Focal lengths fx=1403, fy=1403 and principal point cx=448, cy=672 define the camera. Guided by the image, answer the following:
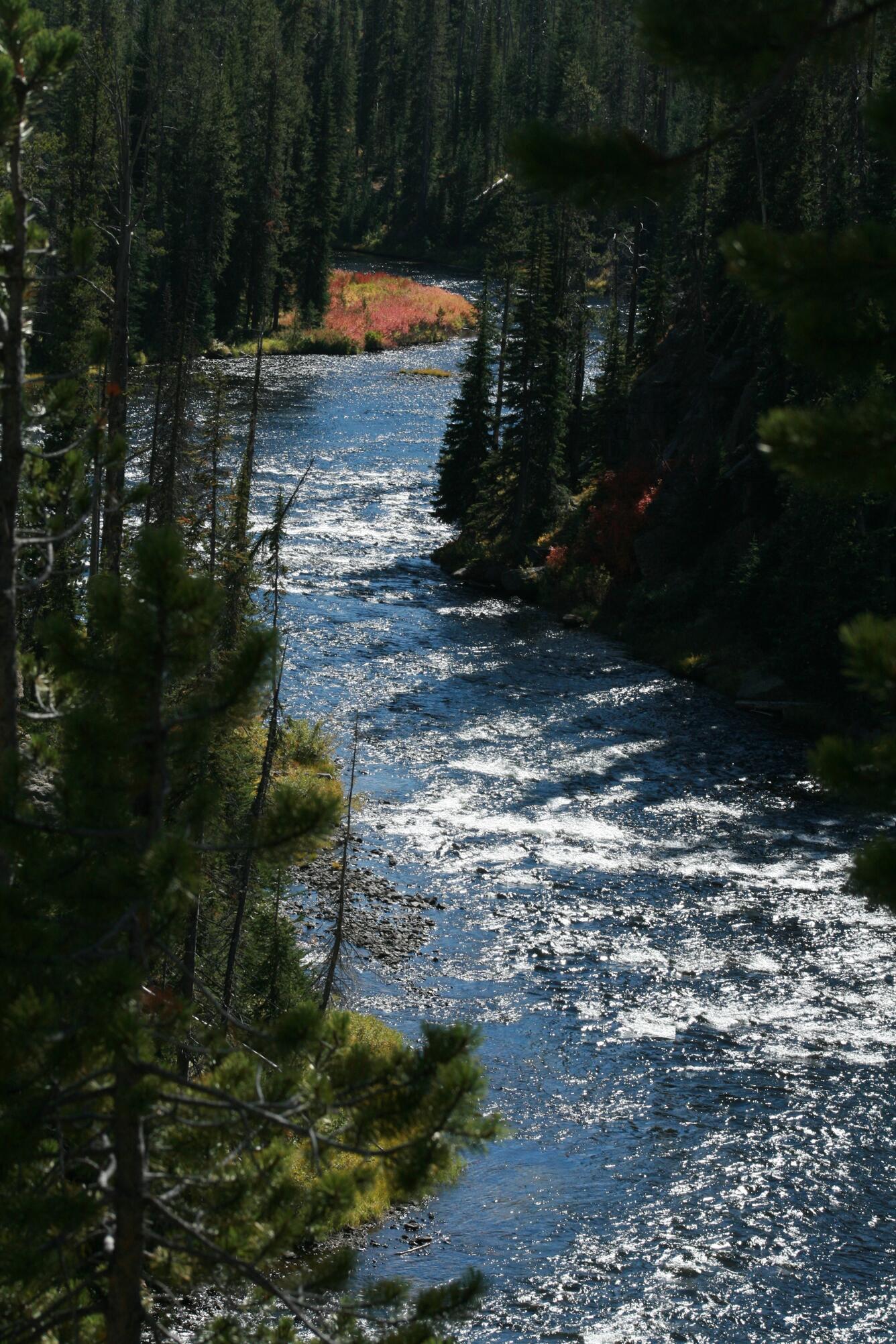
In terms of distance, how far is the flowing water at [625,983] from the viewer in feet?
50.7

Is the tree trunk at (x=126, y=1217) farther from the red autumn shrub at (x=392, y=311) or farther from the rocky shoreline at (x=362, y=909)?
the red autumn shrub at (x=392, y=311)

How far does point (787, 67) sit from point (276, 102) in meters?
88.6

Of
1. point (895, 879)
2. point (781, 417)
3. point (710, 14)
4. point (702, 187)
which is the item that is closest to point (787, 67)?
point (710, 14)

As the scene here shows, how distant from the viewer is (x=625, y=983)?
21578mm

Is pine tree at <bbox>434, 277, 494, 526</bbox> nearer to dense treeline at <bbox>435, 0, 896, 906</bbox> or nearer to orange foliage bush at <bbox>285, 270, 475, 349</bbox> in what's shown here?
dense treeline at <bbox>435, 0, 896, 906</bbox>

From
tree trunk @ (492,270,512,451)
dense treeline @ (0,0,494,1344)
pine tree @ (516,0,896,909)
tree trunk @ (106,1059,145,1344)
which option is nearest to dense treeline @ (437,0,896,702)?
tree trunk @ (492,270,512,451)

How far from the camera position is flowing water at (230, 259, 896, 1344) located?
1546cm

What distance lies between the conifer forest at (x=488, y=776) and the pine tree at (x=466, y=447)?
0.20 metres

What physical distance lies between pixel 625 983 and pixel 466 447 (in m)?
32.5

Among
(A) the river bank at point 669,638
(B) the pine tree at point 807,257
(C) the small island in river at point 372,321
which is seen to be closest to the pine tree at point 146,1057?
(B) the pine tree at point 807,257

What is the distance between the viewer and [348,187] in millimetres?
118125

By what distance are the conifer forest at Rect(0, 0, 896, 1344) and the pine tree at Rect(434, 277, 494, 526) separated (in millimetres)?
200

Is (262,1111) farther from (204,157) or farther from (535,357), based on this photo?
(204,157)

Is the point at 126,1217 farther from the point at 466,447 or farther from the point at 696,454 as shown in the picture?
the point at 466,447
